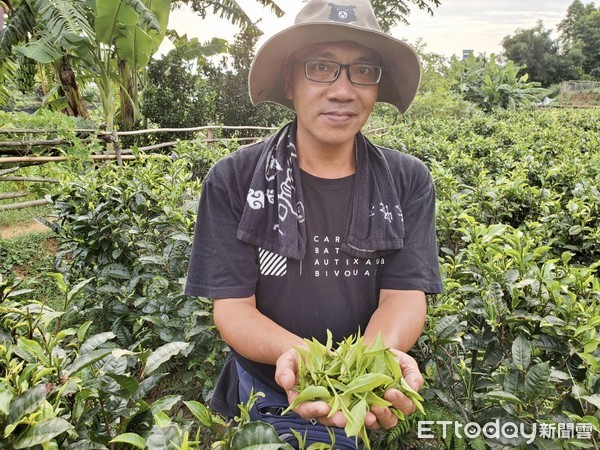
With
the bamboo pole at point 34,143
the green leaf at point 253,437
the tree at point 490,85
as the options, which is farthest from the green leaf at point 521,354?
the tree at point 490,85

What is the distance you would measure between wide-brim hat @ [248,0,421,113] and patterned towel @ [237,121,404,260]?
27 cm

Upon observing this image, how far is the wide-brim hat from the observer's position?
4.48ft

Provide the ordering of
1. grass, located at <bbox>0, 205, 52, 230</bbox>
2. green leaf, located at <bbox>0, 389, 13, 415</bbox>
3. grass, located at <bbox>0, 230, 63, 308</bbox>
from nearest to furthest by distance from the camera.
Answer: green leaf, located at <bbox>0, 389, 13, 415</bbox>, grass, located at <bbox>0, 230, 63, 308</bbox>, grass, located at <bbox>0, 205, 52, 230</bbox>

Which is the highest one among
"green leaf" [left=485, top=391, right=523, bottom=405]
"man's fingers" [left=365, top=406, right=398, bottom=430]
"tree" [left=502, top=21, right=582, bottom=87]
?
"tree" [left=502, top=21, right=582, bottom=87]

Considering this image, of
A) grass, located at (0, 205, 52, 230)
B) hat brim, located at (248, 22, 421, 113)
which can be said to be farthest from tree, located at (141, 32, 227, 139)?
hat brim, located at (248, 22, 421, 113)

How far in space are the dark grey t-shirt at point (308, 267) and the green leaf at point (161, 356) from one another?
0.97ft

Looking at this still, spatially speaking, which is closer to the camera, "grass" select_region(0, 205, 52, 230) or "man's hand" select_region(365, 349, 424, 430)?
"man's hand" select_region(365, 349, 424, 430)

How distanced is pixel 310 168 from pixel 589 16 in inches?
2240

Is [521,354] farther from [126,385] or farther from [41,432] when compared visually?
[41,432]

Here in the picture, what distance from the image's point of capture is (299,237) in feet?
4.47

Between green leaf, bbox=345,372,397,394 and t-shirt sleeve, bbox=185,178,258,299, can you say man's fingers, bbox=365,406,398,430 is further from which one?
t-shirt sleeve, bbox=185,178,258,299

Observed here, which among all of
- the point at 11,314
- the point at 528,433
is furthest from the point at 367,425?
the point at 11,314

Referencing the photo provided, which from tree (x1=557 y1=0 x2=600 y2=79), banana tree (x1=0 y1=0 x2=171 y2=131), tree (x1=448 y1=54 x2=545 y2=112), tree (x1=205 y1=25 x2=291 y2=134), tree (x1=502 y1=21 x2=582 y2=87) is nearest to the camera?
banana tree (x1=0 y1=0 x2=171 y2=131)

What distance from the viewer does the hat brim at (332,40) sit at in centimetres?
138
